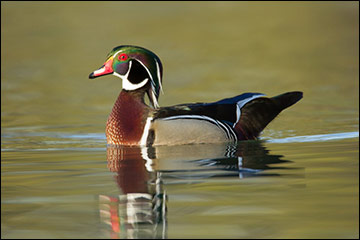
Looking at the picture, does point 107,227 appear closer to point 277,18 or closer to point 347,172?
point 347,172

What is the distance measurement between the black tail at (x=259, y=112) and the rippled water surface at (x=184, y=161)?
176mm

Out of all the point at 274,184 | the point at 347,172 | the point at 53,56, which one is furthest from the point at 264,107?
the point at 53,56

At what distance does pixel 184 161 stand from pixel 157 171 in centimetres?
51

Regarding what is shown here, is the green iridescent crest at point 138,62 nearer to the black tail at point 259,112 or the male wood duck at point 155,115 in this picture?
the male wood duck at point 155,115

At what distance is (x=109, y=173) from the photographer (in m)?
5.88

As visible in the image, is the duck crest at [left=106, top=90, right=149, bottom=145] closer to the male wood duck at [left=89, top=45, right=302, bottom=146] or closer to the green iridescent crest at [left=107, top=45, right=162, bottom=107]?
the male wood duck at [left=89, top=45, right=302, bottom=146]

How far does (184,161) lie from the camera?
6.29 meters

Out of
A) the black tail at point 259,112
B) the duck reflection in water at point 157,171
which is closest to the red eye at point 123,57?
the duck reflection in water at point 157,171

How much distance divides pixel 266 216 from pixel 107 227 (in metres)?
0.90

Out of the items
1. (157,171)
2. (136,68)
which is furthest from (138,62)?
(157,171)

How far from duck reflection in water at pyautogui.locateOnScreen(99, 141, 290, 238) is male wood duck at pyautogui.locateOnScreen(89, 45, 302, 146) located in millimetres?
126

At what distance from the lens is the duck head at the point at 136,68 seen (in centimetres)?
761

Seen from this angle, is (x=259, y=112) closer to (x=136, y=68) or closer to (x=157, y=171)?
(x=136, y=68)

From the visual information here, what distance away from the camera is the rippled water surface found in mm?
4266
